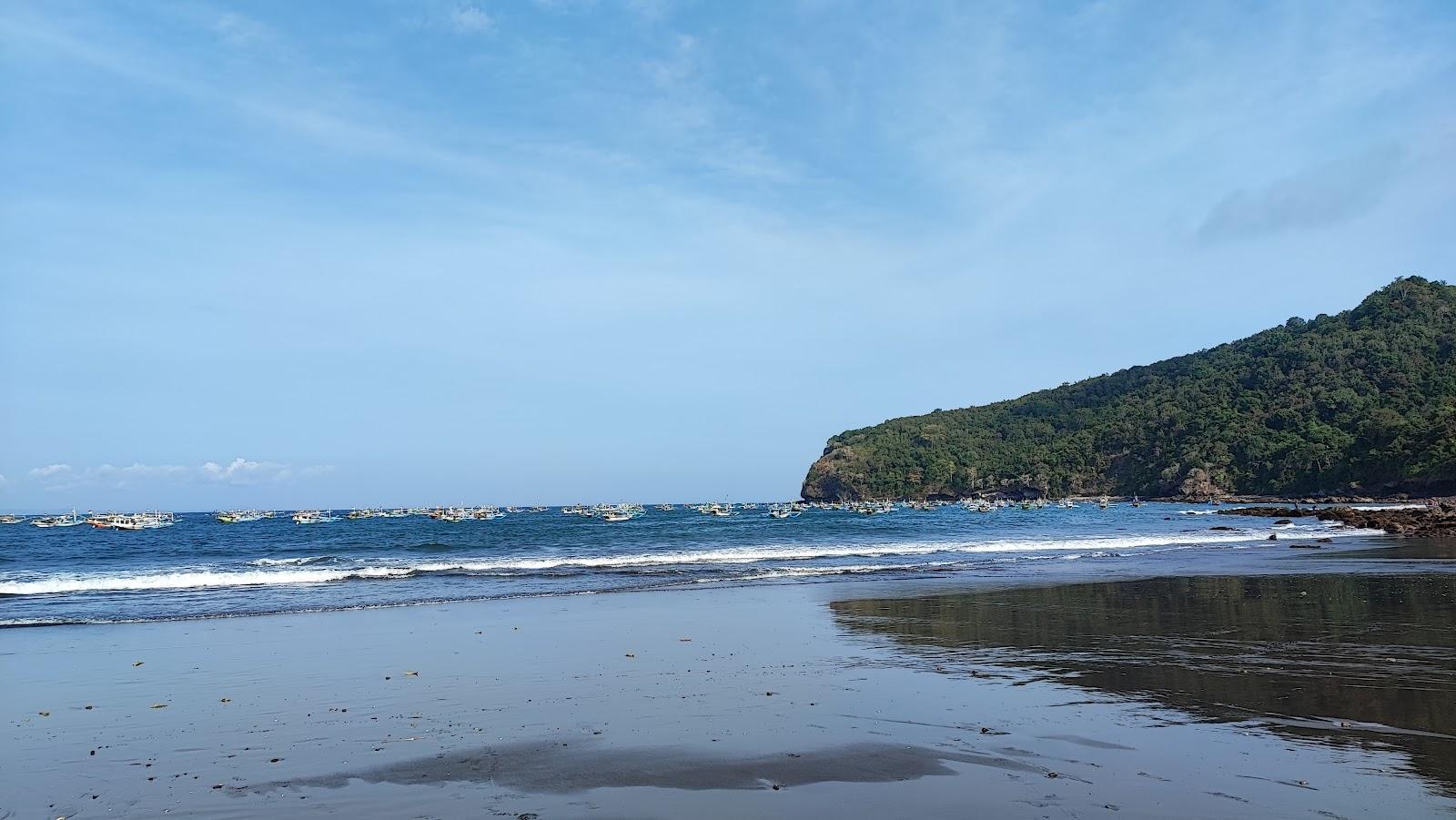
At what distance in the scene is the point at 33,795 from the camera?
827 centimetres

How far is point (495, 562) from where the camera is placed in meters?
40.5

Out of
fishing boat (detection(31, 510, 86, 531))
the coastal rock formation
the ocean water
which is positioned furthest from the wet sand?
fishing boat (detection(31, 510, 86, 531))

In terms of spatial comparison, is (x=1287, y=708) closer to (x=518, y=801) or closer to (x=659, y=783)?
(x=659, y=783)

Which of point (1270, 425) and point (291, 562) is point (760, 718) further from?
point (1270, 425)

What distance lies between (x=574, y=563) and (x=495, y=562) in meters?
3.94

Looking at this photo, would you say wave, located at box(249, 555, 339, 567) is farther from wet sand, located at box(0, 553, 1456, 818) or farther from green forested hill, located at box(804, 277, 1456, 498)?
green forested hill, located at box(804, 277, 1456, 498)

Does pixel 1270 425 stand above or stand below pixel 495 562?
above

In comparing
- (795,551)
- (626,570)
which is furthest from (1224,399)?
(626,570)

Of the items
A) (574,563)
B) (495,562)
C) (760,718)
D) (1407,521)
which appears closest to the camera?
(760,718)

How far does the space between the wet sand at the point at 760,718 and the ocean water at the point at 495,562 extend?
27.0 ft

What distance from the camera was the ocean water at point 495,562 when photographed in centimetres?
2694

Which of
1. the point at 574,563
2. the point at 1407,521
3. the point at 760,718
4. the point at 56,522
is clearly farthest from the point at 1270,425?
the point at 56,522

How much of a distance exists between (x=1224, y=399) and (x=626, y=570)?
147 m

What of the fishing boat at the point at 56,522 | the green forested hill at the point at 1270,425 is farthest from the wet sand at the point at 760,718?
the fishing boat at the point at 56,522
